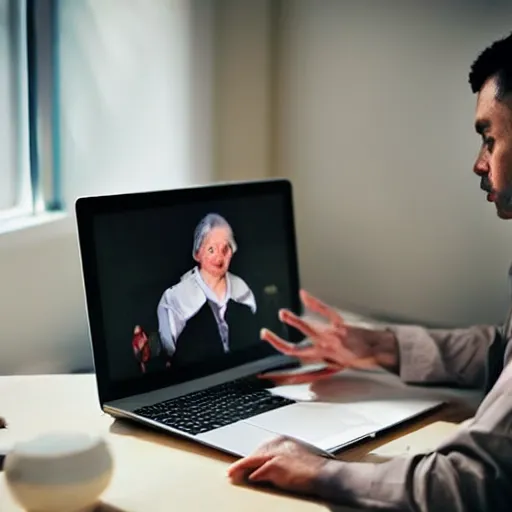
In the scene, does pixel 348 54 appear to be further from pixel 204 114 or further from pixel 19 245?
pixel 19 245

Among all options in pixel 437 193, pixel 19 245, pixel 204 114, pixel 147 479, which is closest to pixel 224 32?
pixel 204 114

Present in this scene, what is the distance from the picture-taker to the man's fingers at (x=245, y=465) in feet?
3.35

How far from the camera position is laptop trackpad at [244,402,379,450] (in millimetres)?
1135

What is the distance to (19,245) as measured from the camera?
1383 mm

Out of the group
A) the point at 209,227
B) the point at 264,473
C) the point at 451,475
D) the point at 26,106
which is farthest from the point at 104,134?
the point at 451,475

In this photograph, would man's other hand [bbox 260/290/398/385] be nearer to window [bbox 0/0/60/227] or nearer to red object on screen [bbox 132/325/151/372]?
red object on screen [bbox 132/325/151/372]

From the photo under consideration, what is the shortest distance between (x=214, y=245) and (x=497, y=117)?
17.6 inches

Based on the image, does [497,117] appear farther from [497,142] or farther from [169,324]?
[169,324]

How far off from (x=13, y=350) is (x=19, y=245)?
0.16 meters

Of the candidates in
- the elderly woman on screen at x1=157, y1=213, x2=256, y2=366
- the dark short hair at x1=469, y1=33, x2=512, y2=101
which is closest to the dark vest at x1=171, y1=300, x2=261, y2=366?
the elderly woman on screen at x1=157, y1=213, x2=256, y2=366

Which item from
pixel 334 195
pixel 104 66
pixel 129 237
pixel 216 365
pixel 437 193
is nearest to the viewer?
pixel 129 237

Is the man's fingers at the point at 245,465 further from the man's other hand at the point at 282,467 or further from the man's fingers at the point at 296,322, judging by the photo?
the man's fingers at the point at 296,322

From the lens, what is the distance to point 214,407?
1.22 metres

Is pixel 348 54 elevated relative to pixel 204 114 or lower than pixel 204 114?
elevated
